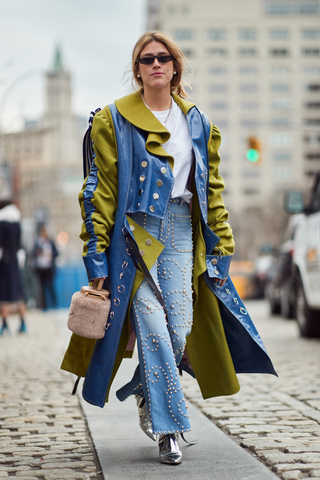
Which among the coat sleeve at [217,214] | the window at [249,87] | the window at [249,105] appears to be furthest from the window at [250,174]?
the coat sleeve at [217,214]

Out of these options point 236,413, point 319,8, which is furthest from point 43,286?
point 319,8

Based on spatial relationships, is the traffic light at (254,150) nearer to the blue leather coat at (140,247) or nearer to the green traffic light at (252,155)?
the green traffic light at (252,155)

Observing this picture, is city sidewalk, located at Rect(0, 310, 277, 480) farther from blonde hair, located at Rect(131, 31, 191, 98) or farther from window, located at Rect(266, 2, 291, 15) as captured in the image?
window, located at Rect(266, 2, 291, 15)

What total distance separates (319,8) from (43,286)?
A: 10914cm

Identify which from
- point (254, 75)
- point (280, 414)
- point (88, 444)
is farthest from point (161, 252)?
point (254, 75)

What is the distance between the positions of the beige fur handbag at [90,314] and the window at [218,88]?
11054 centimetres

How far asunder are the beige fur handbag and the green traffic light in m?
18.1

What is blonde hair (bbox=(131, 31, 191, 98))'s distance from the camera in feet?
11.7

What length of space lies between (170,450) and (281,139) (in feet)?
357

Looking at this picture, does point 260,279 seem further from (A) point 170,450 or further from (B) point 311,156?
(B) point 311,156

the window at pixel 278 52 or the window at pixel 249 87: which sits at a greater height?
the window at pixel 278 52

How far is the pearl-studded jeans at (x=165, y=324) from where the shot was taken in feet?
10.7

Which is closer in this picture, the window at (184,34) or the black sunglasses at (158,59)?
the black sunglasses at (158,59)

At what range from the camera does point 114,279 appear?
11.1 ft
